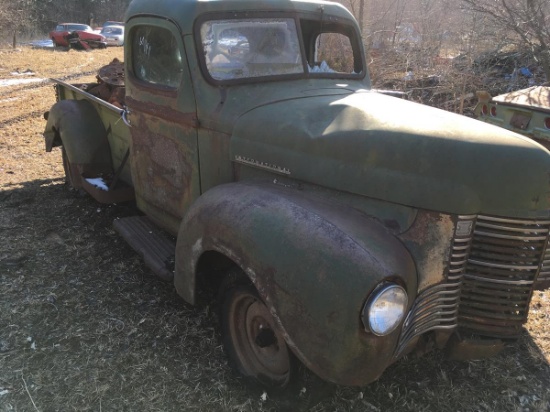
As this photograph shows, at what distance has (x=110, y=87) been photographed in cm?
529

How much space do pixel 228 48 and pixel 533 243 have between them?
78.7 inches

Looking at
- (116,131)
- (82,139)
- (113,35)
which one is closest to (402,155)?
(116,131)

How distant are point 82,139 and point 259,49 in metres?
2.30

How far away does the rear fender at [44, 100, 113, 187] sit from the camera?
4.43 metres

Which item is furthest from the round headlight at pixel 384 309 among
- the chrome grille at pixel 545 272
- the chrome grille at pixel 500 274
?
the chrome grille at pixel 545 272

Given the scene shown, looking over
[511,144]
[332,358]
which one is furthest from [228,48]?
[332,358]

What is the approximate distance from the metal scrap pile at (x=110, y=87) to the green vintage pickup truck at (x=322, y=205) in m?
1.92

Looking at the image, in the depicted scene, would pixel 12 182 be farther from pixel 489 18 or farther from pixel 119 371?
pixel 489 18

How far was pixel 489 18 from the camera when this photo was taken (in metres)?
9.15

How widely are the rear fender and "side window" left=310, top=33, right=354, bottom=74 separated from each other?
232 centimetres

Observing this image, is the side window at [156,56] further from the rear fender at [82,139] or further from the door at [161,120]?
the rear fender at [82,139]

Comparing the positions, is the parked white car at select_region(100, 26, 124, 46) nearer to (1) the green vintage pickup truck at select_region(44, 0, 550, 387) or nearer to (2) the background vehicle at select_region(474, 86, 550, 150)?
(2) the background vehicle at select_region(474, 86, 550, 150)

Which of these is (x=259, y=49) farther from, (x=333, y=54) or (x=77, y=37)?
(x=77, y=37)

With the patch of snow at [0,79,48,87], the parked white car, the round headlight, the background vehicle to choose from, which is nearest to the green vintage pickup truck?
the round headlight
